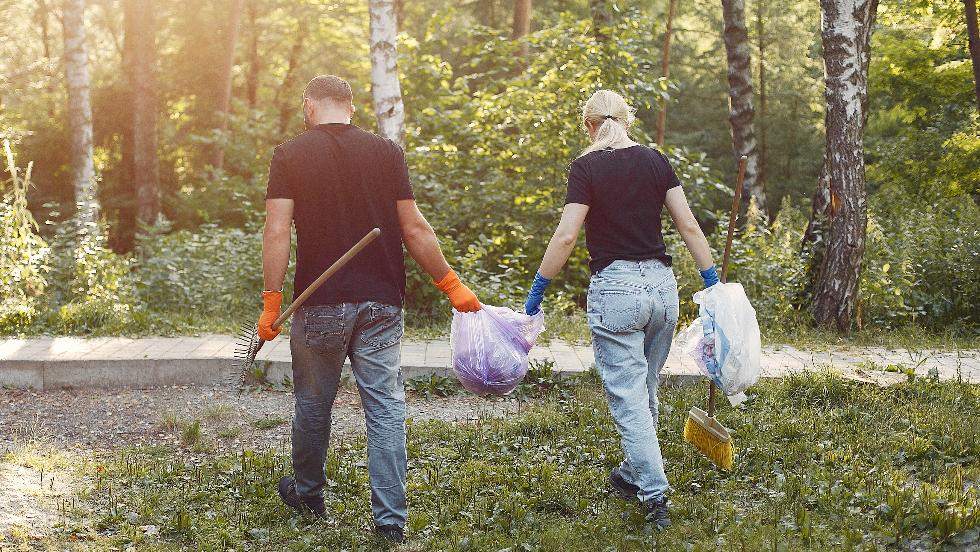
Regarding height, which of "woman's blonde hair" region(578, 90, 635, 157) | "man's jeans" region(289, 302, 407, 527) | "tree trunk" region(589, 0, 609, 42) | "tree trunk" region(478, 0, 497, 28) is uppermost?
"tree trunk" region(478, 0, 497, 28)

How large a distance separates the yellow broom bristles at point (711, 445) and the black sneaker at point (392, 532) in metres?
1.64

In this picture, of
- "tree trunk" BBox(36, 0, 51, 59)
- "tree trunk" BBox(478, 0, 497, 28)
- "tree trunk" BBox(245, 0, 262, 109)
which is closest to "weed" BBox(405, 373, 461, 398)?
"tree trunk" BBox(478, 0, 497, 28)

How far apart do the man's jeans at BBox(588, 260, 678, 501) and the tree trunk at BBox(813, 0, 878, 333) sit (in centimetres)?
593

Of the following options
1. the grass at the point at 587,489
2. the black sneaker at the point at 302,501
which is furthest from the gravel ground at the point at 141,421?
the black sneaker at the point at 302,501

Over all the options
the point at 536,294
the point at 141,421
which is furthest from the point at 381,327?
the point at 141,421

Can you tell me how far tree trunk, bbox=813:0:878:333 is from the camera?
975cm

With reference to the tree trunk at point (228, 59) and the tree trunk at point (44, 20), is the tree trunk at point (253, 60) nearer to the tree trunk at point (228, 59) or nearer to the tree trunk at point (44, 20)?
the tree trunk at point (228, 59)

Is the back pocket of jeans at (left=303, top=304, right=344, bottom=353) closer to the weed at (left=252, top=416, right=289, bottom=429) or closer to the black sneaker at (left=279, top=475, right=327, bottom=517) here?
the black sneaker at (left=279, top=475, right=327, bottom=517)

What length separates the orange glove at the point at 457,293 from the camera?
465cm

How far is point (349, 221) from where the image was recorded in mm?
4410

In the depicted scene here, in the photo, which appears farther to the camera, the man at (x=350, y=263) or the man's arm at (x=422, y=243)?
the man's arm at (x=422, y=243)

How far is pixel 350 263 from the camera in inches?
172

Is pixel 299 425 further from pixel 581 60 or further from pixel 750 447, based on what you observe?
pixel 581 60

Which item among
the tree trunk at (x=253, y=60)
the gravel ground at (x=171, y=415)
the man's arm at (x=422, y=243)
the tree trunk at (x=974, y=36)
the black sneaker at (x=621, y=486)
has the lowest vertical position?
the gravel ground at (x=171, y=415)
